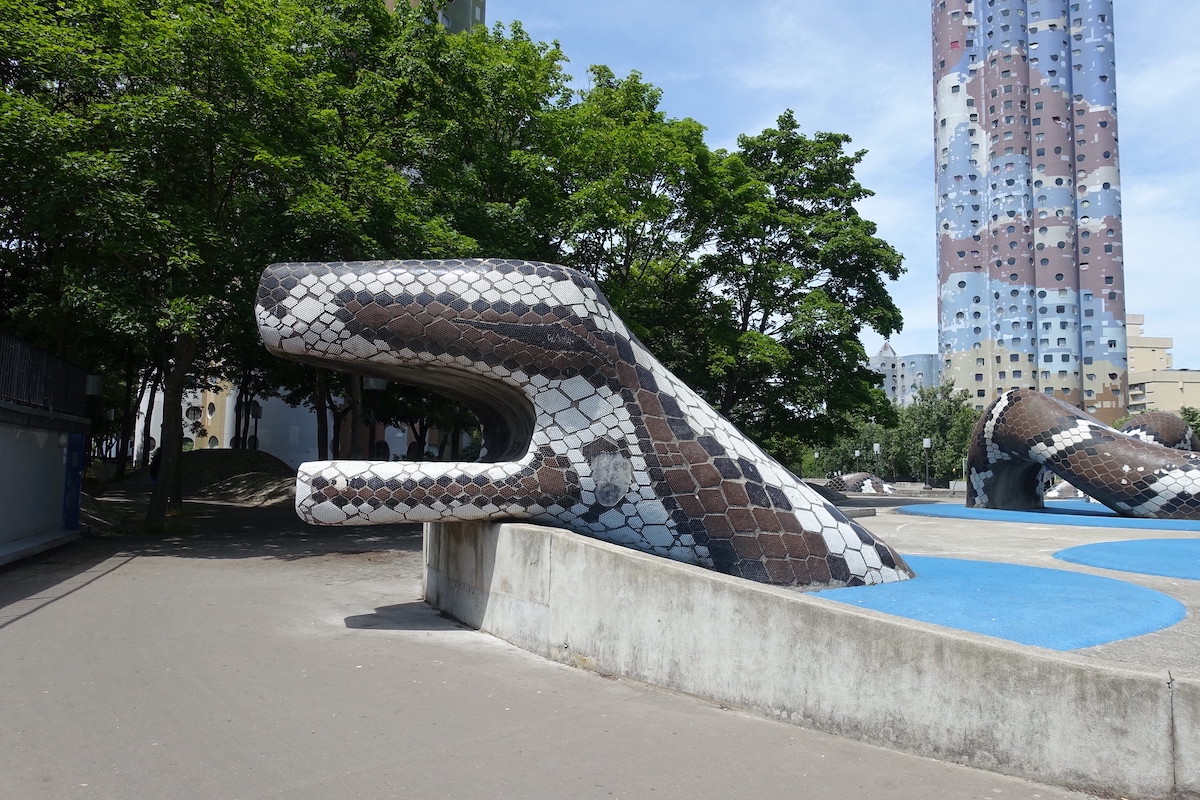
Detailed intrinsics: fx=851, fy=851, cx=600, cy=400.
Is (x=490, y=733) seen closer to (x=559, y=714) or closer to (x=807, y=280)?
(x=559, y=714)

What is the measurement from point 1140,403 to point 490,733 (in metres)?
111

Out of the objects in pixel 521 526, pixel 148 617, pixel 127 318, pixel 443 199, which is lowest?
pixel 148 617

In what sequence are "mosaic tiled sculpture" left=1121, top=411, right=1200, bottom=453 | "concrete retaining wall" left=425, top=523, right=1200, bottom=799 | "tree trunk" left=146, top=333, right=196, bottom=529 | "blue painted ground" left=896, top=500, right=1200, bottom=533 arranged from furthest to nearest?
1. "mosaic tiled sculpture" left=1121, top=411, right=1200, bottom=453
2. "blue painted ground" left=896, top=500, right=1200, bottom=533
3. "tree trunk" left=146, top=333, right=196, bottom=529
4. "concrete retaining wall" left=425, top=523, right=1200, bottom=799

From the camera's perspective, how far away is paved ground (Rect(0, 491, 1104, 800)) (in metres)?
4.07

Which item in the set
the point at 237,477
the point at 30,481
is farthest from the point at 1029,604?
the point at 237,477

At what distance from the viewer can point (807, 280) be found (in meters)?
26.5

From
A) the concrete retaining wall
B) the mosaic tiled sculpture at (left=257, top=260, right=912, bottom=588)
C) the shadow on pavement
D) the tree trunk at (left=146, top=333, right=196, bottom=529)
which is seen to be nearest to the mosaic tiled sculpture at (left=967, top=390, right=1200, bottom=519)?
the mosaic tiled sculpture at (left=257, top=260, right=912, bottom=588)

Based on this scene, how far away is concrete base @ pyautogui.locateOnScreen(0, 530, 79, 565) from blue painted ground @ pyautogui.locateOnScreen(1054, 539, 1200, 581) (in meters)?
14.3

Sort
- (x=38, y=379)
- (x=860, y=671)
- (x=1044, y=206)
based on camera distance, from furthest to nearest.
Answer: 1. (x=1044, y=206)
2. (x=38, y=379)
3. (x=860, y=671)

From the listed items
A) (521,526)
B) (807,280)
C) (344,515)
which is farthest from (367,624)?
(807,280)

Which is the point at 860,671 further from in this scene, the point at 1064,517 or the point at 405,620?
the point at 1064,517

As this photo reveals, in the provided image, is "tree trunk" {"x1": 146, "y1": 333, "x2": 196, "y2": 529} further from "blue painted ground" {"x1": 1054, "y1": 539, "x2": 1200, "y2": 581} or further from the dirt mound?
"blue painted ground" {"x1": 1054, "y1": 539, "x2": 1200, "y2": 581}

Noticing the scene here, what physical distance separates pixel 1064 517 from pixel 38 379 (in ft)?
68.3

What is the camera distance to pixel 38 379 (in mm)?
13820
